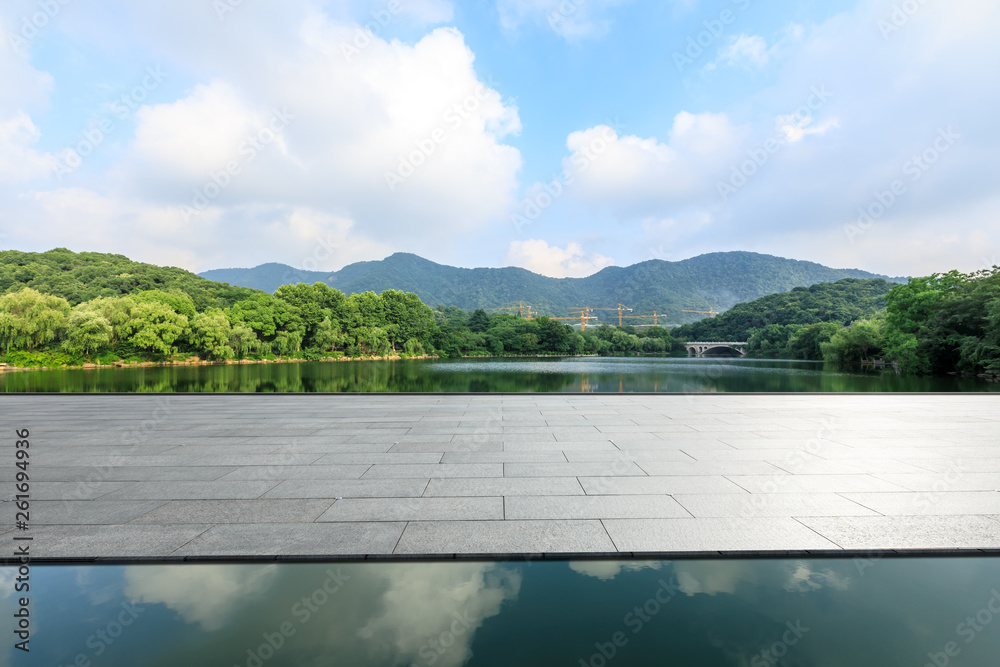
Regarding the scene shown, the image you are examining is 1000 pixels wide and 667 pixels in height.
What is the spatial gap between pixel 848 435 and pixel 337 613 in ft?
23.9

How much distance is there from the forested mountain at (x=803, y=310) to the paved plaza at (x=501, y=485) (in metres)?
70.7

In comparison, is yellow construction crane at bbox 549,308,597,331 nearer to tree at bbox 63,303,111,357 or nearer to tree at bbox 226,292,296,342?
tree at bbox 226,292,296,342

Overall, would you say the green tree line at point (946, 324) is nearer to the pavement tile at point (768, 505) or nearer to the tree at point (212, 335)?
the pavement tile at point (768, 505)

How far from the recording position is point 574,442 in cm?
604

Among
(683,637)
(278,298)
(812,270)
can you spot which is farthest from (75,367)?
(812,270)

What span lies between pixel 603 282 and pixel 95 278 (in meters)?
147

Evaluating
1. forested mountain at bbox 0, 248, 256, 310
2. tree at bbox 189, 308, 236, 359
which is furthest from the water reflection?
forested mountain at bbox 0, 248, 256, 310

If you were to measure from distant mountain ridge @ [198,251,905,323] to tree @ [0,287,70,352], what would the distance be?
99.8 m

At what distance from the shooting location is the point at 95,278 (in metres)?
50.8

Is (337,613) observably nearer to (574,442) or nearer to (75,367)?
(574,442)

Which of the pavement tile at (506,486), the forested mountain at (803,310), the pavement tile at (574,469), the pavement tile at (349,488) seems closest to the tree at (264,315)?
the pavement tile at (349,488)

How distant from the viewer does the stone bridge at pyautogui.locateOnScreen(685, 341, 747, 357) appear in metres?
85.0

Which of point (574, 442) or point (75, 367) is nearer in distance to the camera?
point (574, 442)

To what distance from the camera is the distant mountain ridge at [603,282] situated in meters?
146
